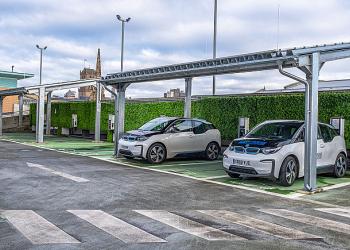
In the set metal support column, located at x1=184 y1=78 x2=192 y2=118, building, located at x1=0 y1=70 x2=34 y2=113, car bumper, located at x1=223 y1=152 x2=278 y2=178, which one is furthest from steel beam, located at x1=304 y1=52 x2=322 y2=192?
building, located at x1=0 y1=70 x2=34 y2=113

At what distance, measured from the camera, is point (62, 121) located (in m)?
30.9

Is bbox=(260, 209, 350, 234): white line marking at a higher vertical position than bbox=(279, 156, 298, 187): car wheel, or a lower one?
lower

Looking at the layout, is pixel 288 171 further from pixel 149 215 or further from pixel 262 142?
pixel 149 215

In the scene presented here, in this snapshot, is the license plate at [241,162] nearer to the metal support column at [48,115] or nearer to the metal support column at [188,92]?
the metal support column at [188,92]

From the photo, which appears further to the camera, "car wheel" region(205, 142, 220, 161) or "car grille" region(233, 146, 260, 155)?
"car wheel" region(205, 142, 220, 161)

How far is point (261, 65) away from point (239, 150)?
2269 mm

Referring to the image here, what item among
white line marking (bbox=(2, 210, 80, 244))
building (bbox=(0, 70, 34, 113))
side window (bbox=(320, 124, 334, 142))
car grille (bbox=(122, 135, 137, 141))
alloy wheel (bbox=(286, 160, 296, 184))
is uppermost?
building (bbox=(0, 70, 34, 113))

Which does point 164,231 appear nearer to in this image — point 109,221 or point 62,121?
point 109,221

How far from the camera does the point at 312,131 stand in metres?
9.24

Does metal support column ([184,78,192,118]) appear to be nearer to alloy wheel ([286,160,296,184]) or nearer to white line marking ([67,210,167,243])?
alloy wheel ([286,160,296,184])

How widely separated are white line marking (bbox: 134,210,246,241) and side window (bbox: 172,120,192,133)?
7.54 metres

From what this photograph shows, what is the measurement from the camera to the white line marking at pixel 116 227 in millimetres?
5340

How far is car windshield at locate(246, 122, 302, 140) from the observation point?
10414 millimetres

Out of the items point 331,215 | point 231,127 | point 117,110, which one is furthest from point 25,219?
point 231,127
